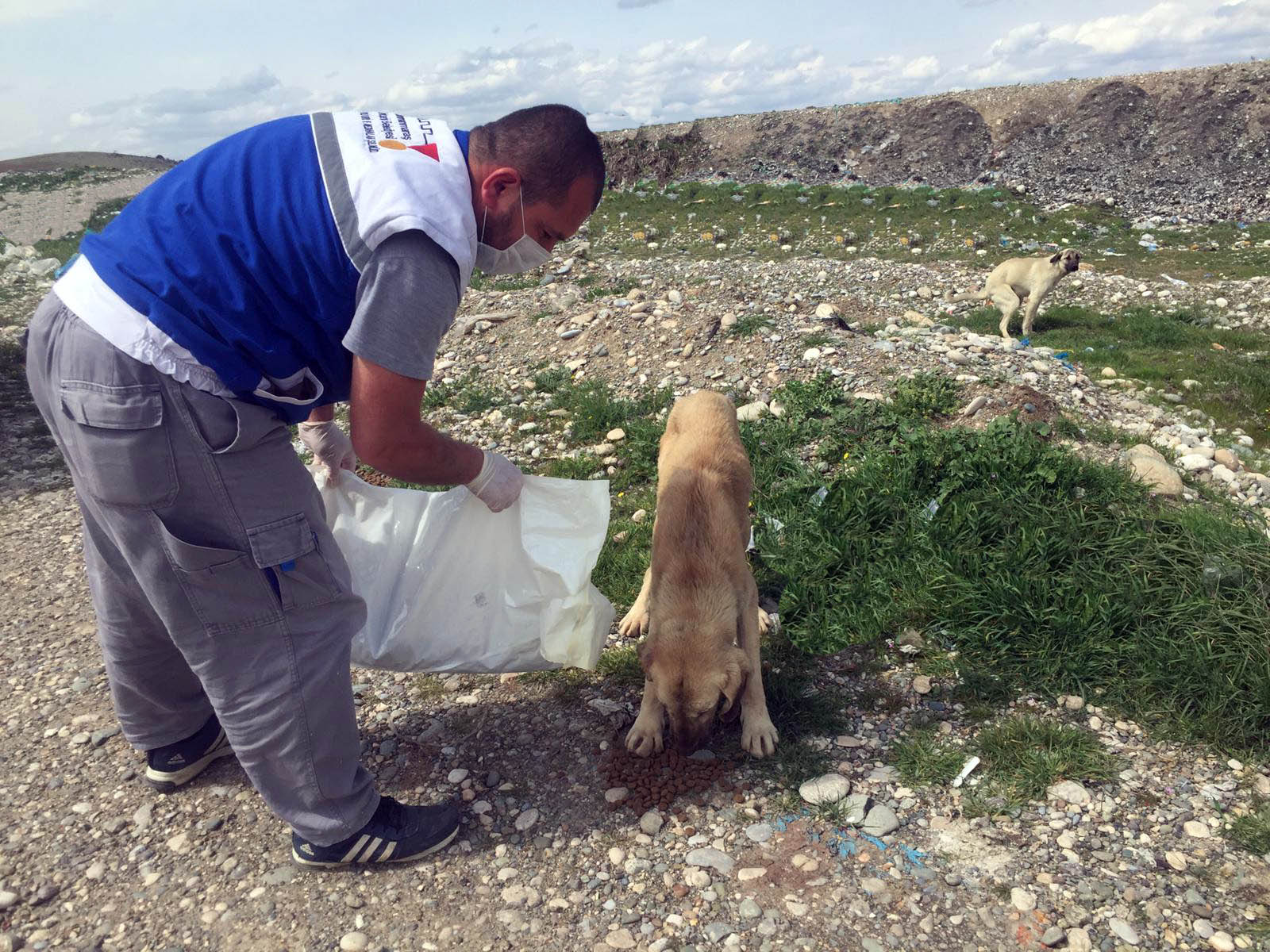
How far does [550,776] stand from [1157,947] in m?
2.29

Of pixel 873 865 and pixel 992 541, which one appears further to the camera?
pixel 992 541

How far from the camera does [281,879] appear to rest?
9.82 feet

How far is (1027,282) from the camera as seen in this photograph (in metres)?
11.1

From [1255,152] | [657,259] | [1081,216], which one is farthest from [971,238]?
[1255,152]

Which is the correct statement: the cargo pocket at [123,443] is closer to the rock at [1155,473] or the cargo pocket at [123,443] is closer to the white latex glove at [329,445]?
the white latex glove at [329,445]

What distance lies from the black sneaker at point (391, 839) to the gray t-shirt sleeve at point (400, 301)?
1810mm

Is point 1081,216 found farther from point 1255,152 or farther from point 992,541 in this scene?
point 992,541

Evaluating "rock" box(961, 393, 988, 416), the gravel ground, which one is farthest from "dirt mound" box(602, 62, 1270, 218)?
the gravel ground

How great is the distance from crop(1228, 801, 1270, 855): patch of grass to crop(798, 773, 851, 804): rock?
1.40 m

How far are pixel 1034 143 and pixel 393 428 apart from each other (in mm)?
29480

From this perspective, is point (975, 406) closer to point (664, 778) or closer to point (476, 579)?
point (664, 778)

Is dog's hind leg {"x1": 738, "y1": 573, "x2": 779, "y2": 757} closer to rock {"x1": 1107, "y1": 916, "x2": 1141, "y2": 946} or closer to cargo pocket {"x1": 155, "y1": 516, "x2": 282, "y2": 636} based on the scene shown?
rock {"x1": 1107, "y1": 916, "x2": 1141, "y2": 946}

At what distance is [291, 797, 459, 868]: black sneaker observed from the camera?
2955mm

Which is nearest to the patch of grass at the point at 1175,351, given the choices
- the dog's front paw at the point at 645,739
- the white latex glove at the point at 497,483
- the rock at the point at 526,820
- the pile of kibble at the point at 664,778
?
the pile of kibble at the point at 664,778
